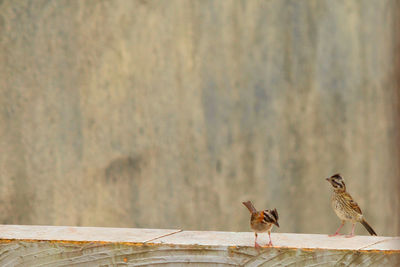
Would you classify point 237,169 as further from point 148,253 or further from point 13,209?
point 148,253

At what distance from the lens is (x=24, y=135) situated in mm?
4902

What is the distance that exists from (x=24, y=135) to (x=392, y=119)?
344cm

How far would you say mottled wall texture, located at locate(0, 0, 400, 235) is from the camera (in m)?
4.95

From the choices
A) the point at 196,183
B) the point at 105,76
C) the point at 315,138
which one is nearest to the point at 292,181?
the point at 315,138

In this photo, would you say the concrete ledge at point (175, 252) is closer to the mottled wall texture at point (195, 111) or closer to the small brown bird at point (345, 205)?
the small brown bird at point (345, 205)

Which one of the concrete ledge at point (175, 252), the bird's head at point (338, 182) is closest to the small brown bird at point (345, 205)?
the bird's head at point (338, 182)

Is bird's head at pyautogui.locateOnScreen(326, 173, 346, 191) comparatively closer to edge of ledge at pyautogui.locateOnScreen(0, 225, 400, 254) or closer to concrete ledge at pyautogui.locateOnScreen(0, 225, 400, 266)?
edge of ledge at pyautogui.locateOnScreen(0, 225, 400, 254)

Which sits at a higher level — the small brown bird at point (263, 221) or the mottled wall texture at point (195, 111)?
the mottled wall texture at point (195, 111)

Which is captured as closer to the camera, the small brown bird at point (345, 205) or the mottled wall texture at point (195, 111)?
the small brown bird at point (345, 205)

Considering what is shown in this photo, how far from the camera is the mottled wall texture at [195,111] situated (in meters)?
4.95

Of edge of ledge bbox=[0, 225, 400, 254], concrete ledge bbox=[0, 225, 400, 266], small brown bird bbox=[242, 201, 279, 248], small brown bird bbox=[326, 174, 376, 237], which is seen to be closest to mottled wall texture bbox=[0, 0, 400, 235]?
small brown bird bbox=[326, 174, 376, 237]

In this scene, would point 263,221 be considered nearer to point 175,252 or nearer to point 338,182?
point 175,252

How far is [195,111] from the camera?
5.53 metres

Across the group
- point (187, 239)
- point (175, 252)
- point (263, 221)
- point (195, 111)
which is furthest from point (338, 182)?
point (195, 111)
